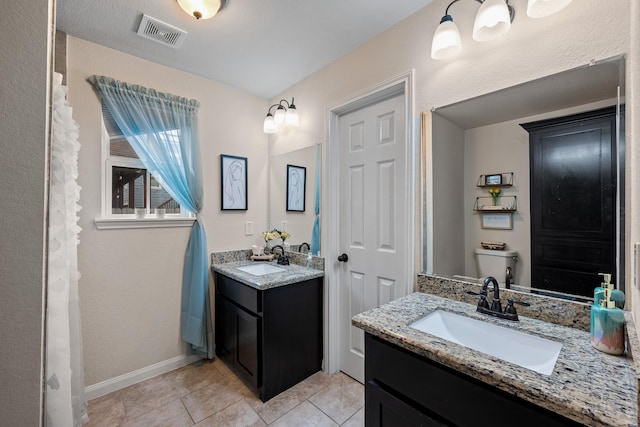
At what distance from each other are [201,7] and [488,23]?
1.47 meters

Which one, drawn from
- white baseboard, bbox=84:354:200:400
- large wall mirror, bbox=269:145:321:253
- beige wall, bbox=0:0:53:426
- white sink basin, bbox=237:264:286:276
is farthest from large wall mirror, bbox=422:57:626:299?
white baseboard, bbox=84:354:200:400

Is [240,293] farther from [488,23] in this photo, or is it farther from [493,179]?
[488,23]

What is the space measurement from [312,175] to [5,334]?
6.26 ft

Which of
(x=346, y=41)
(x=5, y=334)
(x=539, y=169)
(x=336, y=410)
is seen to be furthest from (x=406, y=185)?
(x=5, y=334)

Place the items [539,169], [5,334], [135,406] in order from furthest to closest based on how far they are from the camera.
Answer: [135,406], [539,169], [5,334]

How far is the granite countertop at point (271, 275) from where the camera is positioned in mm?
1849

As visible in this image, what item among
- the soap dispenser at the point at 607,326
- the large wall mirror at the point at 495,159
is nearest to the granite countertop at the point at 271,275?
the large wall mirror at the point at 495,159

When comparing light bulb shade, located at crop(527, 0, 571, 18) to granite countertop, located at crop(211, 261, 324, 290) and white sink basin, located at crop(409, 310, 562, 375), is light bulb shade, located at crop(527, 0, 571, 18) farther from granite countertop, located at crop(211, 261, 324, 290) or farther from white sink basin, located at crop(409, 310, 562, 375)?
granite countertop, located at crop(211, 261, 324, 290)

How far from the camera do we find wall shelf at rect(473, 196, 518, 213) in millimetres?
1240

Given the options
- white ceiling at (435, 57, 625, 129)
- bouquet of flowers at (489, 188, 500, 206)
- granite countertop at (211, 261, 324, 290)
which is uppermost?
white ceiling at (435, 57, 625, 129)

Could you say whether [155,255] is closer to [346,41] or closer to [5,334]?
[5,334]

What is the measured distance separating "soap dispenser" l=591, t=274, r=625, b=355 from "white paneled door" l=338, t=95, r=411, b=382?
86 centimetres

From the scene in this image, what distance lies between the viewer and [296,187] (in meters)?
2.49

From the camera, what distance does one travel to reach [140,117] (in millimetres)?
2051
